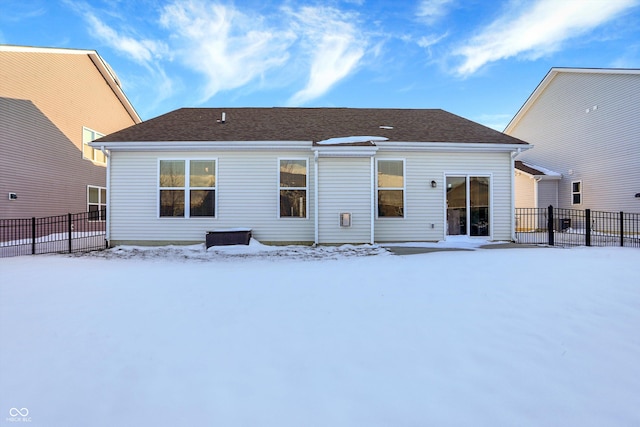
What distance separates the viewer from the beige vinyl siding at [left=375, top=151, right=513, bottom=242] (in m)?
9.39

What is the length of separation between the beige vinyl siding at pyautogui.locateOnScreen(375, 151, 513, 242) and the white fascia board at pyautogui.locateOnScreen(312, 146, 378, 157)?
0.84 metres

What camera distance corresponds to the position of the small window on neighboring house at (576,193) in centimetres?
Result: 1507

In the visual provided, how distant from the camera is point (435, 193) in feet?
30.9

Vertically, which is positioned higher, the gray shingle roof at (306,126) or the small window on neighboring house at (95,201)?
the gray shingle roof at (306,126)

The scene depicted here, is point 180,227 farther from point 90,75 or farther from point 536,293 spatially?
point 90,75

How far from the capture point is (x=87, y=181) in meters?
14.6

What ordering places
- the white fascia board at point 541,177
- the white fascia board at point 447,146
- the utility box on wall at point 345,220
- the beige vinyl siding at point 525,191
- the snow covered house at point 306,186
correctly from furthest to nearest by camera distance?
1. the beige vinyl siding at point 525,191
2. the white fascia board at point 541,177
3. the white fascia board at point 447,146
4. the snow covered house at point 306,186
5. the utility box on wall at point 345,220

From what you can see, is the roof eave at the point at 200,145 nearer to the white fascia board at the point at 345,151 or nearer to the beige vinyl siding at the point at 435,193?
the white fascia board at the point at 345,151

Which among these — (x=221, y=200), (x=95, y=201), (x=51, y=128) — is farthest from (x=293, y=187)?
(x=95, y=201)

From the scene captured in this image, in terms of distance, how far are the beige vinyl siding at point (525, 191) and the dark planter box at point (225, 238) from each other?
15.4m

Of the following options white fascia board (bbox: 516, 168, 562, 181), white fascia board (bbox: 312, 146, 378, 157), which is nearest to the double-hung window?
white fascia board (bbox: 312, 146, 378, 157)

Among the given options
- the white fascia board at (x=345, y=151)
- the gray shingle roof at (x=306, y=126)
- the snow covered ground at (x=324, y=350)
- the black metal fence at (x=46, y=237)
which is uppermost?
the gray shingle roof at (x=306, y=126)

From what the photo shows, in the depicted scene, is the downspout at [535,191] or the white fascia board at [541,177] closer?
the white fascia board at [541,177]

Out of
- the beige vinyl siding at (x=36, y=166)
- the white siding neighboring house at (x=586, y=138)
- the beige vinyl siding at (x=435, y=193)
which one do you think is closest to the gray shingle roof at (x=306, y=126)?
the beige vinyl siding at (x=435, y=193)
